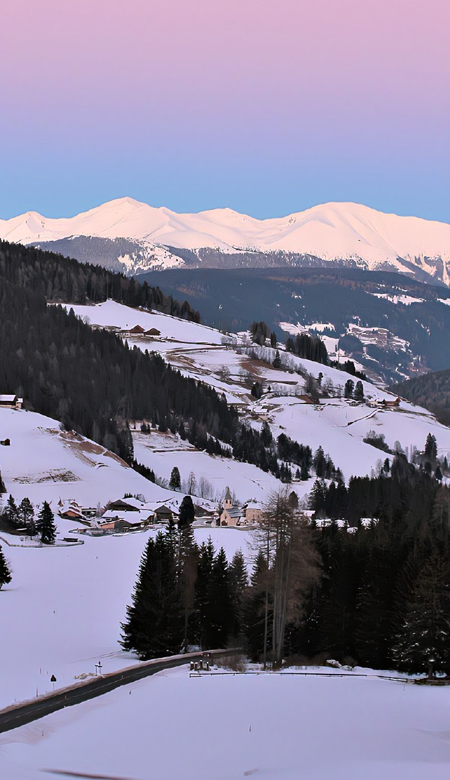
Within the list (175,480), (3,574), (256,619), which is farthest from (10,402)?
(256,619)

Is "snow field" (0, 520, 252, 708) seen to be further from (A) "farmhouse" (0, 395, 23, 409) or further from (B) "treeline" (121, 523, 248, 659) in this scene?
(A) "farmhouse" (0, 395, 23, 409)

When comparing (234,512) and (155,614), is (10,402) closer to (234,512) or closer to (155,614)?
(234,512)

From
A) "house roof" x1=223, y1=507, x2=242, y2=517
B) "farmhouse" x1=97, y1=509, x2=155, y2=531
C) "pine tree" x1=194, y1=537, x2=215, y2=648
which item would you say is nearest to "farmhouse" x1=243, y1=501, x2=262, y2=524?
"house roof" x1=223, y1=507, x2=242, y2=517

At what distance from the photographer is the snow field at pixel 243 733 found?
111 feet

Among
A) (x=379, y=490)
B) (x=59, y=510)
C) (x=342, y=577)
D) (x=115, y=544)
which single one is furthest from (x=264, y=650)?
(x=379, y=490)

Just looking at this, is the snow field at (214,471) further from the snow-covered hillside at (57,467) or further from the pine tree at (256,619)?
the pine tree at (256,619)

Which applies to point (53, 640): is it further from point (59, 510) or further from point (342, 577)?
point (59, 510)

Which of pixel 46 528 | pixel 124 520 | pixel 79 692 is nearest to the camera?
pixel 79 692

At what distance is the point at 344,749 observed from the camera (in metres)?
36.7

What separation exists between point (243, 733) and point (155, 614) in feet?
72.7

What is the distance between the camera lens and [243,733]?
127 feet

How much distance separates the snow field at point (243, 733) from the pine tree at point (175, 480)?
12354 centimetres

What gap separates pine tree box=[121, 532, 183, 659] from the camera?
60.0 m

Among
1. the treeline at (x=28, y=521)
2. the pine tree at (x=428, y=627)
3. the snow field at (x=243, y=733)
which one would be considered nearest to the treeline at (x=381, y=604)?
the pine tree at (x=428, y=627)
